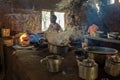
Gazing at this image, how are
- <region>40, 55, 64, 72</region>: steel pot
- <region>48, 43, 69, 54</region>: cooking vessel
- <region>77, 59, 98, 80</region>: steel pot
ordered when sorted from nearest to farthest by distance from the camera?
1. <region>77, 59, 98, 80</region>: steel pot
2. <region>40, 55, 64, 72</region>: steel pot
3. <region>48, 43, 69, 54</region>: cooking vessel

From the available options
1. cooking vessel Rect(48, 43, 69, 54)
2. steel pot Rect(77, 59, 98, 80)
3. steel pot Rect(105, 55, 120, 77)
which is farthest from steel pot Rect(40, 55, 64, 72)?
cooking vessel Rect(48, 43, 69, 54)

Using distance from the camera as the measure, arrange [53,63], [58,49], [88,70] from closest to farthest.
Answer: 1. [88,70]
2. [53,63]
3. [58,49]

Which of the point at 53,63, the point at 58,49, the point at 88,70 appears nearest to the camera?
the point at 88,70

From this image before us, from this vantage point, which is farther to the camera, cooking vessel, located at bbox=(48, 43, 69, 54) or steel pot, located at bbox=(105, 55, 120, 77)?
cooking vessel, located at bbox=(48, 43, 69, 54)

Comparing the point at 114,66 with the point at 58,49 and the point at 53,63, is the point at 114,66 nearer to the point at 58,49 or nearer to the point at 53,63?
the point at 53,63

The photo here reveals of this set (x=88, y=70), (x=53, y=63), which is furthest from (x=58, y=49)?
(x=88, y=70)

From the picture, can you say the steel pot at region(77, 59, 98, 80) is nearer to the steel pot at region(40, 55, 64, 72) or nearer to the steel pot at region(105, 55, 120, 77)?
the steel pot at region(105, 55, 120, 77)

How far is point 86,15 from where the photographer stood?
4812 millimetres

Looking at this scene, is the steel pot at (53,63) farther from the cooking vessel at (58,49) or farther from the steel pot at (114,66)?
the cooking vessel at (58,49)

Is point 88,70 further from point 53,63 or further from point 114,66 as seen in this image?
point 53,63

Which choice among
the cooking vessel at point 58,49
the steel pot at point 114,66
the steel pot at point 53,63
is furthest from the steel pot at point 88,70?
the cooking vessel at point 58,49

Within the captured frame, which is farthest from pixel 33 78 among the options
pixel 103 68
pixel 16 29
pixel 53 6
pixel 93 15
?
pixel 53 6

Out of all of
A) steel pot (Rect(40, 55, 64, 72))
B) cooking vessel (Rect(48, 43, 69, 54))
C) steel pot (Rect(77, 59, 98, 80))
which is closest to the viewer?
steel pot (Rect(77, 59, 98, 80))

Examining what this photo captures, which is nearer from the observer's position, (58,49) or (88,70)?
(88,70)
